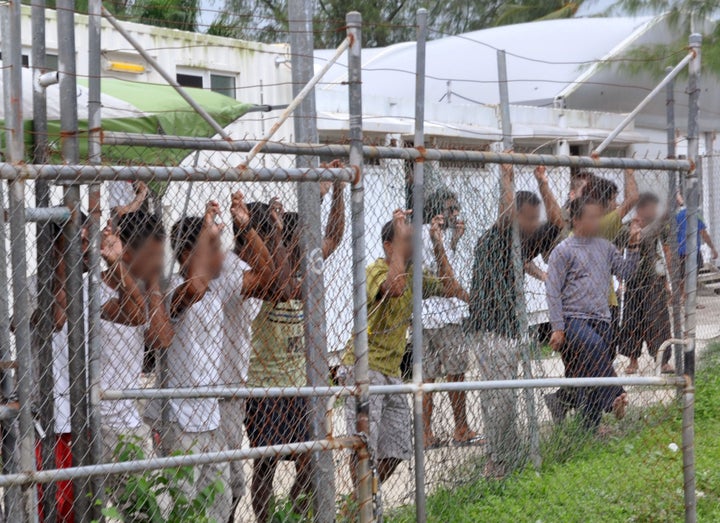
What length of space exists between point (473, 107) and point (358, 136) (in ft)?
28.1

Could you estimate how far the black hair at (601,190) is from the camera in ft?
18.5

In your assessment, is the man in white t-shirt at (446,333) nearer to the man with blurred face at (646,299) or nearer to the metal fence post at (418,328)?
the metal fence post at (418,328)

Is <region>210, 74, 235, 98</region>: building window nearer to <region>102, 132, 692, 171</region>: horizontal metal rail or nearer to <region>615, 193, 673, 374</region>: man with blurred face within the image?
<region>615, 193, 673, 374</region>: man with blurred face

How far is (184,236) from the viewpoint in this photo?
4188mm

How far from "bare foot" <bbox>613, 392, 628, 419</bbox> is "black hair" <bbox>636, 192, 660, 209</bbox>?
1226mm

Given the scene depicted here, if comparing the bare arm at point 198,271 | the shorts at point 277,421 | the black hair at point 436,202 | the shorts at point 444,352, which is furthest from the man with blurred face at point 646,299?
the bare arm at point 198,271

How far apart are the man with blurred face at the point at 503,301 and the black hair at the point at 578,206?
0.10 meters

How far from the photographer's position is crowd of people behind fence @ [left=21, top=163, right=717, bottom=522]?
4.14m

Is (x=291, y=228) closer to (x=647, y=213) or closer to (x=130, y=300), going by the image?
(x=130, y=300)

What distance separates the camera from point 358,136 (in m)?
4.07

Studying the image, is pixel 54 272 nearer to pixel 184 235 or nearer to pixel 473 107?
pixel 184 235

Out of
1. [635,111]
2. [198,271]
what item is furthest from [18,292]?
[635,111]

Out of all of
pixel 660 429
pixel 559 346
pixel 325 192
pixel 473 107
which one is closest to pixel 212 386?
pixel 325 192

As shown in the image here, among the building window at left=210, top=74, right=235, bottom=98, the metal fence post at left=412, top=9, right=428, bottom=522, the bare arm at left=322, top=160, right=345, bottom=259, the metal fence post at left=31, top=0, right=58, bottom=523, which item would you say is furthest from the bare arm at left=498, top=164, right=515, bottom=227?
the building window at left=210, top=74, right=235, bottom=98
